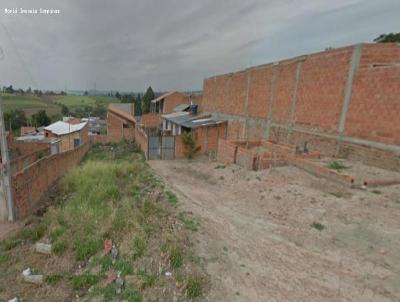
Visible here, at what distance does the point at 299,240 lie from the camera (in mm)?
4230

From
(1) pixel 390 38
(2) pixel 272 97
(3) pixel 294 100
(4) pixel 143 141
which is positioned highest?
(1) pixel 390 38

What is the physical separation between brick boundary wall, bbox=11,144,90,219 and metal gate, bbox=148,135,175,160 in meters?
5.56

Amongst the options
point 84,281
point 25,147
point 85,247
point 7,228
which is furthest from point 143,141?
point 84,281

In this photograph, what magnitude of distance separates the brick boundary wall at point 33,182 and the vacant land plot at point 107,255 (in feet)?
1.77

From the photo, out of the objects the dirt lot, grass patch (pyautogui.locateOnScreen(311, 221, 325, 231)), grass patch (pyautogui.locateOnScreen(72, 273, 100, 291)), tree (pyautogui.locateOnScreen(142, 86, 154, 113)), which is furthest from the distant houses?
tree (pyautogui.locateOnScreen(142, 86, 154, 113))

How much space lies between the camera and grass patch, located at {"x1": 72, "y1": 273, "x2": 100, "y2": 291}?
130 inches

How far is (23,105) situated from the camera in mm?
42438

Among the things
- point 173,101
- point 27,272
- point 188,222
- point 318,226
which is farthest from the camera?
point 173,101

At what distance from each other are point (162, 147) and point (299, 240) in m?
11.7

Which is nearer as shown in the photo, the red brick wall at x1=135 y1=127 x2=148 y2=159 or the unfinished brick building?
the unfinished brick building

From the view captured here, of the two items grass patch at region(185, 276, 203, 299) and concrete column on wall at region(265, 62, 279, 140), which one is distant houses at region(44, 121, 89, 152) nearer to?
concrete column on wall at region(265, 62, 279, 140)

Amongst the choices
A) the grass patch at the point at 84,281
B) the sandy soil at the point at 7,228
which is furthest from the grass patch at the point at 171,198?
the sandy soil at the point at 7,228

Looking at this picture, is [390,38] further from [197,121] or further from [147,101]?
[147,101]

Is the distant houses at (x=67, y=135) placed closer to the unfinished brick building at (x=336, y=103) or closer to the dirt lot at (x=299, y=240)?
the unfinished brick building at (x=336, y=103)
